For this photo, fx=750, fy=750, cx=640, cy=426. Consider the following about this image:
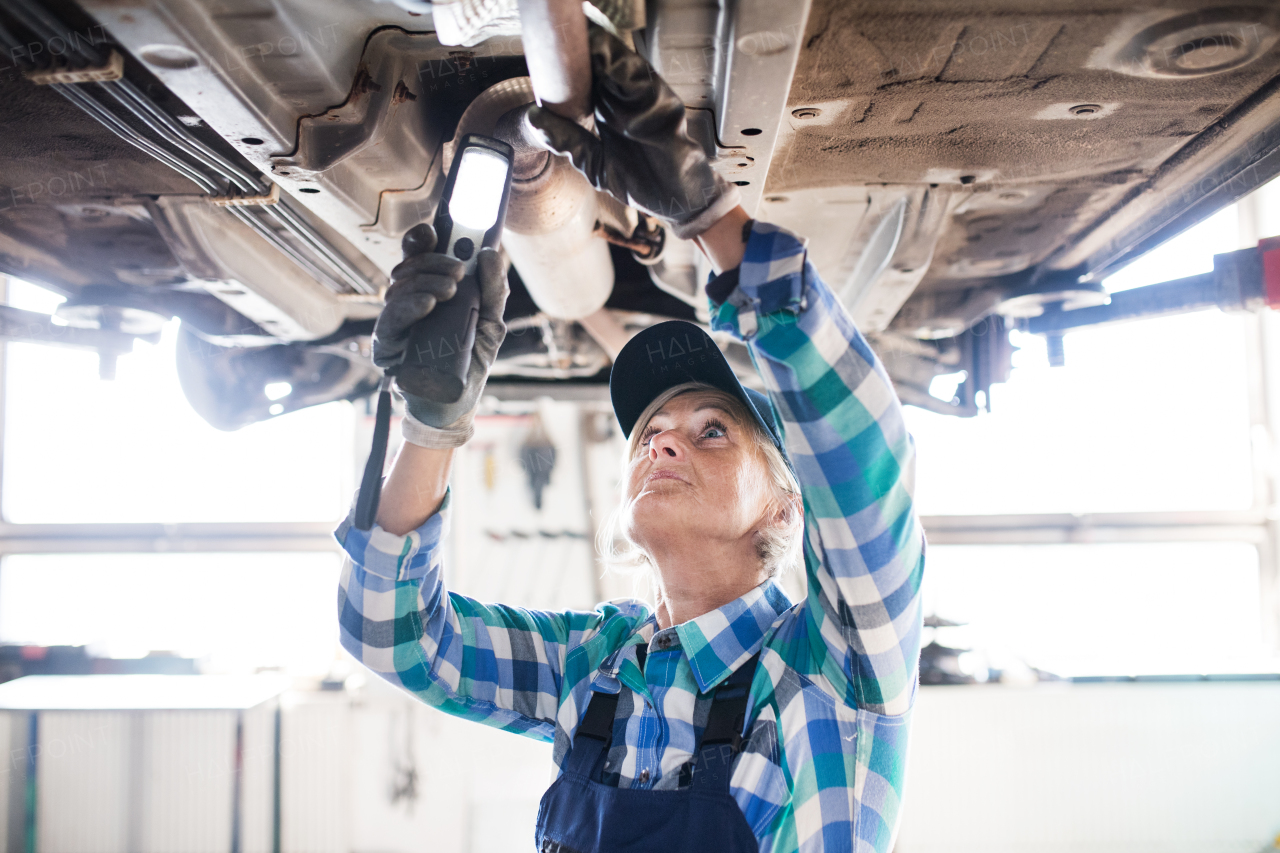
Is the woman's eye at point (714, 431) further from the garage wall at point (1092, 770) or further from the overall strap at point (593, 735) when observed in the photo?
the garage wall at point (1092, 770)

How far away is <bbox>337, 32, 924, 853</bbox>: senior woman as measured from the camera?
627 millimetres

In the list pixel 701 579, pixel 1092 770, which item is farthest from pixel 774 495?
pixel 1092 770

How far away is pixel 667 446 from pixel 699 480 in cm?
6

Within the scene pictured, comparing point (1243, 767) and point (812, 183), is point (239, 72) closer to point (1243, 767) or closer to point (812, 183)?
point (812, 183)

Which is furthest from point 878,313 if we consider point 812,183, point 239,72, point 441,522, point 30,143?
point 30,143

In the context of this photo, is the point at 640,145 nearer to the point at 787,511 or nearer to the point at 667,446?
the point at 667,446

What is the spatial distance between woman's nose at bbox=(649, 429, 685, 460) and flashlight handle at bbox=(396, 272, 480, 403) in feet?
1.03

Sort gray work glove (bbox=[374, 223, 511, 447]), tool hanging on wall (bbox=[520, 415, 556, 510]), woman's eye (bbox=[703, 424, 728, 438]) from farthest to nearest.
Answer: tool hanging on wall (bbox=[520, 415, 556, 510])
woman's eye (bbox=[703, 424, 728, 438])
gray work glove (bbox=[374, 223, 511, 447])

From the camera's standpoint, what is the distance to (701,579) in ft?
3.11

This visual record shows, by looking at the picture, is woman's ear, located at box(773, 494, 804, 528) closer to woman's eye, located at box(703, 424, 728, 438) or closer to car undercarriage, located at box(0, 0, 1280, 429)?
woman's eye, located at box(703, 424, 728, 438)

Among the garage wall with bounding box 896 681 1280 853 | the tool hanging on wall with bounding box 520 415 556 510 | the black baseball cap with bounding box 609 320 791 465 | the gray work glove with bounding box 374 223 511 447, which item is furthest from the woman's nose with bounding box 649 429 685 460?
the garage wall with bounding box 896 681 1280 853

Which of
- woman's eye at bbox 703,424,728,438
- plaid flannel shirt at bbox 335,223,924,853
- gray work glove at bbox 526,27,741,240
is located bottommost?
plaid flannel shirt at bbox 335,223,924,853

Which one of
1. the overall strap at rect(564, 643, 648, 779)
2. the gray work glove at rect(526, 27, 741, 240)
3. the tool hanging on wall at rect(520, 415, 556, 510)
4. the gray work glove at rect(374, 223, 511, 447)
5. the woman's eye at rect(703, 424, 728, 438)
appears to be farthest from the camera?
the tool hanging on wall at rect(520, 415, 556, 510)

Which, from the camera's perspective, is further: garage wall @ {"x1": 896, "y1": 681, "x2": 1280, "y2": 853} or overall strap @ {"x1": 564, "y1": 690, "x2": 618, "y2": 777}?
garage wall @ {"x1": 896, "y1": 681, "x2": 1280, "y2": 853}
